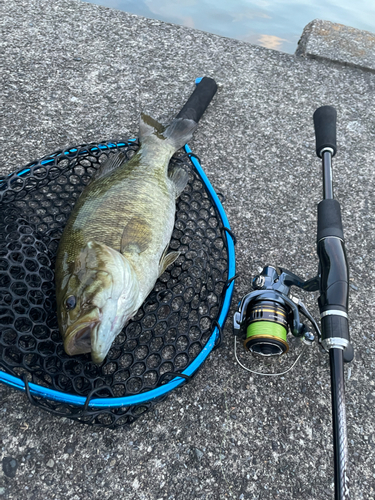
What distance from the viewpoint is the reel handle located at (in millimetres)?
2230

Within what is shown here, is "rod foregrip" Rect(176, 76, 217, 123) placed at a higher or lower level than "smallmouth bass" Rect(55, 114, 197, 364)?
higher

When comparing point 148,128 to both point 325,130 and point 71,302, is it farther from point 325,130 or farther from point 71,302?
point 71,302

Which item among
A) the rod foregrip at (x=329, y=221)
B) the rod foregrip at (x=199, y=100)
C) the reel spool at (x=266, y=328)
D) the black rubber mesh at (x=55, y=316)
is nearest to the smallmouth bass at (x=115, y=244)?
the black rubber mesh at (x=55, y=316)

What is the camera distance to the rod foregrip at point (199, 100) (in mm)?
3182

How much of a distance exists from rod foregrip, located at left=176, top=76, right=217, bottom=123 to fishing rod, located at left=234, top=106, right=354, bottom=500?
1244 millimetres

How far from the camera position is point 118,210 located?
7.41 ft

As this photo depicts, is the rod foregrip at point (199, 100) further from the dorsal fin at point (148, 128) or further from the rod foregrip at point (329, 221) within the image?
the rod foregrip at point (329, 221)

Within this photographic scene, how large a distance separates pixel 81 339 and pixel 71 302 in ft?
0.69

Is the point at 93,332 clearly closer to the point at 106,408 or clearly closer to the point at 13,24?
the point at 106,408

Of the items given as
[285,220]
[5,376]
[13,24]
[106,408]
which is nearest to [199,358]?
[106,408]

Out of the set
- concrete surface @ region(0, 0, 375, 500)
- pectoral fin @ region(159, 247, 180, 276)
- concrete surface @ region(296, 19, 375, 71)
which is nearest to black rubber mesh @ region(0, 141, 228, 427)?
pectoral fin @ region(159, 247, 180, 276)

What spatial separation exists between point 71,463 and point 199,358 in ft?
2.79

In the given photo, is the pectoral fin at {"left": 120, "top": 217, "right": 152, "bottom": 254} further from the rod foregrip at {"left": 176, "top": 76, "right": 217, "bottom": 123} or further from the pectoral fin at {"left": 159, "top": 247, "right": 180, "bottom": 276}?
the rod foregrip at {"left": 176, "top": 76, "right": 217, "bottom": 123}

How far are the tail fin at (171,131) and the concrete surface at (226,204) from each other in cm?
43
